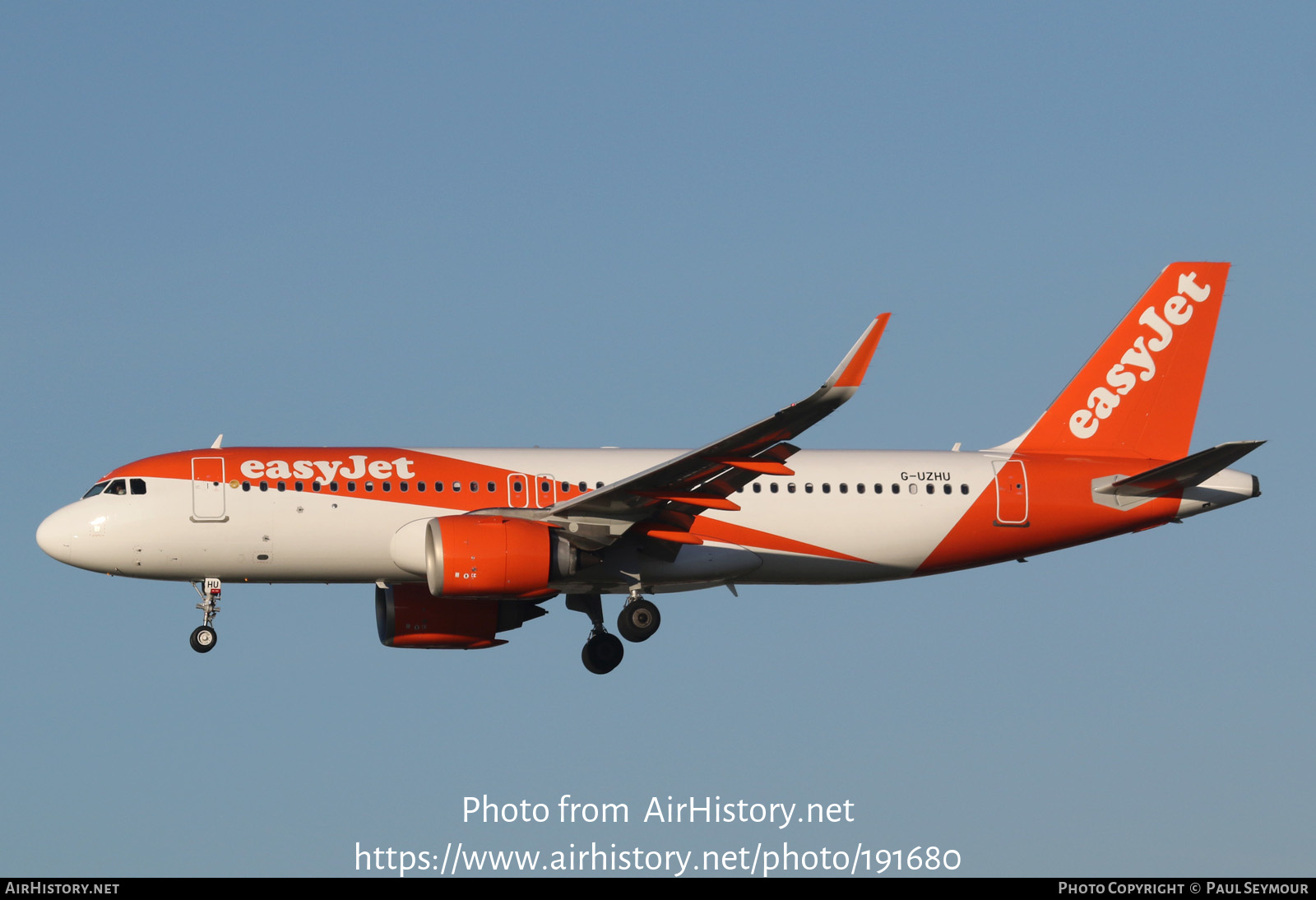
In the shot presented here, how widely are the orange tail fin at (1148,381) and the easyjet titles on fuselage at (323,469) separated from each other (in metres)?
14.0

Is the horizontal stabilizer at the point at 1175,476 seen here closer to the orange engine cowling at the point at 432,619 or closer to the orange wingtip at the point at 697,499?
the orange wingtip at the point at 697,499

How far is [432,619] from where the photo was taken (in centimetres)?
3841

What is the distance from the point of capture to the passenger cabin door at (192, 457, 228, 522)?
35.2 m

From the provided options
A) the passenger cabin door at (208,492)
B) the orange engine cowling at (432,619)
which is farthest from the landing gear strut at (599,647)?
the passenger cabin door at (208,492)

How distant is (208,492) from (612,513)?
804cm

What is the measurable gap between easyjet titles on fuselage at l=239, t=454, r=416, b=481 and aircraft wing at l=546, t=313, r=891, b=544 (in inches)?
140

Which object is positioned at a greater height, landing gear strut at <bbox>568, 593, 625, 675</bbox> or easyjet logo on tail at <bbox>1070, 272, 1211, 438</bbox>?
easyjet logo on tail at <bbox>1070, 272, 1211, 438</bbox>

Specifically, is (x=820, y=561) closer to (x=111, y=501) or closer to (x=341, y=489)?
(x=341, y=489)

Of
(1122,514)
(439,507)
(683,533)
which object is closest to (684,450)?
(683,533)

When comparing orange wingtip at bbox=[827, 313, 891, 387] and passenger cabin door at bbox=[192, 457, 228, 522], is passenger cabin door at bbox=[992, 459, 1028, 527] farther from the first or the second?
passenger cabin door at bbox=[192, 457, 228, 522]

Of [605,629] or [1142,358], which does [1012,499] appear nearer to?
[1142,358]

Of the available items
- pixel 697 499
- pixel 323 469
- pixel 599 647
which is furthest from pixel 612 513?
pixel 323 469

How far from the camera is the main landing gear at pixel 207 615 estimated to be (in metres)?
35.7

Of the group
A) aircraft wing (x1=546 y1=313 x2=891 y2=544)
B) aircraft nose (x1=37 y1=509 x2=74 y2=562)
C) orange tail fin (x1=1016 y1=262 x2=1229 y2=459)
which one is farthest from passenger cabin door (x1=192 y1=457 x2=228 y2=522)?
orange tail fin (x1=1016 y1=262 x2=1229 y2=459)
